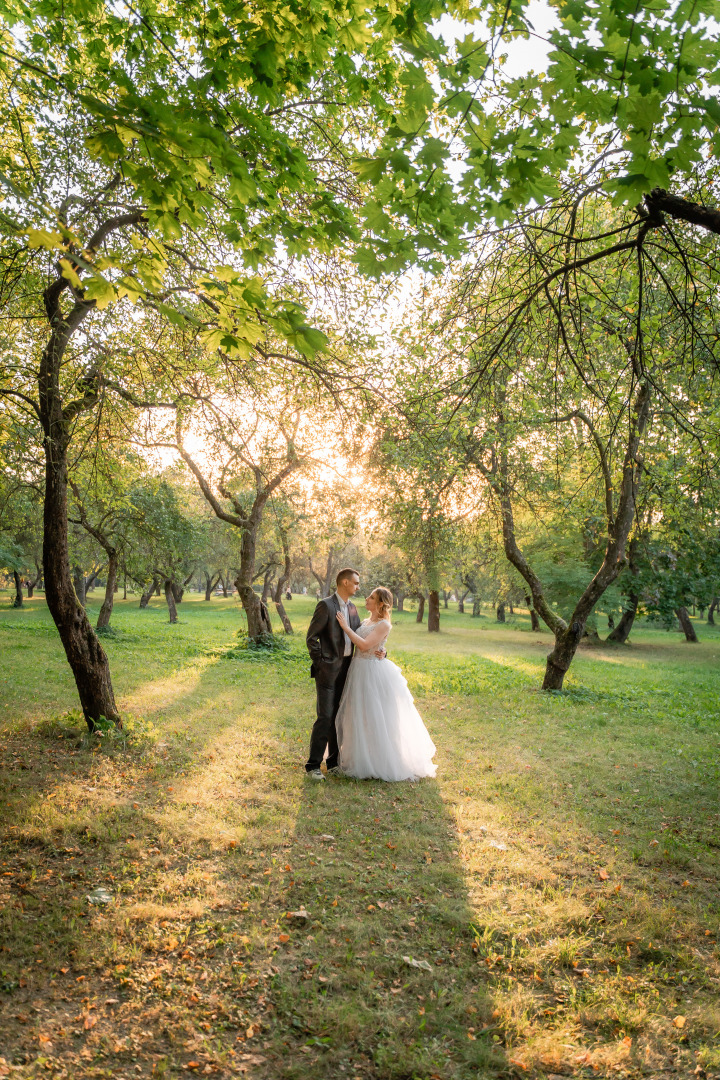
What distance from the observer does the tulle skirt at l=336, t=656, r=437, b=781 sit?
7406 millimetres

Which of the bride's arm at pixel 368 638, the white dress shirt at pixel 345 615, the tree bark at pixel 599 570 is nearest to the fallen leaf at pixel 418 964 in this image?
the bride's arm at pixel 368 638

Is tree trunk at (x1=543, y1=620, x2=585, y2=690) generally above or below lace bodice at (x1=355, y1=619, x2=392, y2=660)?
below

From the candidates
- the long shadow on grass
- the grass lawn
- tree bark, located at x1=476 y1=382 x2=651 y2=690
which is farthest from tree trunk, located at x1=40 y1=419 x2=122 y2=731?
tree bark, located at x1=476 y1=382 x2=651 y2=690

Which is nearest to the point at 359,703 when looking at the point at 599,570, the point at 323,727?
the point at 323,727

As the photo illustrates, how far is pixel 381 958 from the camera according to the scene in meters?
3.77

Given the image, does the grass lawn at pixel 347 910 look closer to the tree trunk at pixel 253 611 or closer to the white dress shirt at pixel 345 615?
the white dress shirt at pixel 345 615

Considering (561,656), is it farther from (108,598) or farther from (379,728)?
(108,598)

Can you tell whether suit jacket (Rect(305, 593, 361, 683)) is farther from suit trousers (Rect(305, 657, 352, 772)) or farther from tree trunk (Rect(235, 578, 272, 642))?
tree trunk (Rect(235, 578, 272, 642))

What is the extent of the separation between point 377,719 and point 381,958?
373 centimetres

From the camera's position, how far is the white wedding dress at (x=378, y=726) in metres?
7.41

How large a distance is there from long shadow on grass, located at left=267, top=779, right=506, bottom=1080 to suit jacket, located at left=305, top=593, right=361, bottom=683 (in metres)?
1.88

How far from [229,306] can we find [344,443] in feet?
13.0

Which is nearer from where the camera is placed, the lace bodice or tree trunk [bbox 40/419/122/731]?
tree trunk [bbox 40/419/122/731]

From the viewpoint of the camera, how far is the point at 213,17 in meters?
4.52
